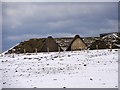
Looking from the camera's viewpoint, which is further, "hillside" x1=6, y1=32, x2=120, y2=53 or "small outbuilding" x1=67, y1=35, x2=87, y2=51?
"small outbuilding" x1=67, y1=35, x2=87, y2=51

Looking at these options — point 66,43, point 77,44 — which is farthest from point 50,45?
point 77,44

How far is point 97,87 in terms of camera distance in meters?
13.2

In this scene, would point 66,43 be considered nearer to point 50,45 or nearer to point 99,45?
point 50,45

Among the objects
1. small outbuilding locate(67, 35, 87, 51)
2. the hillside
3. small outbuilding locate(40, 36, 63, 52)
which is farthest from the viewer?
small outbuilding locate(67, 35, 87, 51)

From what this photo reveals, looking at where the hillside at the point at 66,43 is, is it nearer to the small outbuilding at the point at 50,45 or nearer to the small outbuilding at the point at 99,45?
the small outbuilding at the point at 99,45

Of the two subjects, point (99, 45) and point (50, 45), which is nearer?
point (99, 45)

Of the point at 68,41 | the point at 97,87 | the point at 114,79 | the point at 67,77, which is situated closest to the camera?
the point at 97,87

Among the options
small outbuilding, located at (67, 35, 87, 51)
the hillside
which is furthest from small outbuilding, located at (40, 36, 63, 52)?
small outbuilding, located at (67, 35, 87, 51)

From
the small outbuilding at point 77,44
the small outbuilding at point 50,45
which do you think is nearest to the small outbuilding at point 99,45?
the small outbuilding at point 77,44

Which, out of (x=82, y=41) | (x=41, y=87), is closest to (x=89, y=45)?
(x=82, y=41)

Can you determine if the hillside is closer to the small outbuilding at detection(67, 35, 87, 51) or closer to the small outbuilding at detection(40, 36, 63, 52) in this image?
the small outbuilding at detection(40, 36, 63, 52)

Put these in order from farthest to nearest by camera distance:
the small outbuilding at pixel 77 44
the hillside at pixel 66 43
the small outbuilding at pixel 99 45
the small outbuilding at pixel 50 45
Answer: the small outbuilding at pixel 77 44
the small outbuilding at pixel 50 45
the hillside at pixel 66 43
the small outbuilding at pixel 99 45

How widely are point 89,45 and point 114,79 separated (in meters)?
35.9

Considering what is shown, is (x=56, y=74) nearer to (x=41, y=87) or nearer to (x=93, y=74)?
(x=93, y=74)
